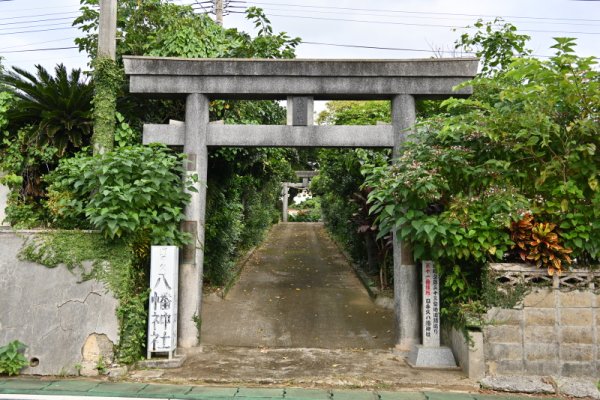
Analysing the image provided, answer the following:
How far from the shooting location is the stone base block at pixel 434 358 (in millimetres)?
7289

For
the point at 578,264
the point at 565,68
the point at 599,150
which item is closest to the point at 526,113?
the point at 565,68

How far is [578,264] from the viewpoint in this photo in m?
6.98

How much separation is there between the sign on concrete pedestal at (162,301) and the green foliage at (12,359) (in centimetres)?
169

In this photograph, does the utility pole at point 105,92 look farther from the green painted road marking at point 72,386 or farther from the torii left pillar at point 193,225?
the green painted road marking at point 72,386

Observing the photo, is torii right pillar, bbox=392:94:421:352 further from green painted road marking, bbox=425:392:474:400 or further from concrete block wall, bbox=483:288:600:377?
green painted road marking, bbox=425:392:474:400

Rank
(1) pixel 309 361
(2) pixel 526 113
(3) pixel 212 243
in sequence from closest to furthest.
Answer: (2) pixel 526 113 → (1) pixel 309 361 → (3) pixel 212 243

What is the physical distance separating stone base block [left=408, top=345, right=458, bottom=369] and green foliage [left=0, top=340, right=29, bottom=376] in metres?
5.64

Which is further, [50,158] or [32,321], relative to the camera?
[50,158]

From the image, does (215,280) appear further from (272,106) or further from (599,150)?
(599,150)

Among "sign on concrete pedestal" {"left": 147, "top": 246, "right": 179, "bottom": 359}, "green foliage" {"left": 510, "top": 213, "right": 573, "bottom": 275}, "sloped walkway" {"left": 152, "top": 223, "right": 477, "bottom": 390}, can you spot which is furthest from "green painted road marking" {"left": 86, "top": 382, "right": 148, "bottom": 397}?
"green foliage" {"left": 510, "top": 213, "right": 573, "bottom": 275}

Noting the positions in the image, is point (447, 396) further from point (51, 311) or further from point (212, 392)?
point (51, 311)

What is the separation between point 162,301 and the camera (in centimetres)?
735

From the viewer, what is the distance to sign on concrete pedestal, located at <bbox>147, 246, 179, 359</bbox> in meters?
7.27

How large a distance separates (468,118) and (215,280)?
299 inches
